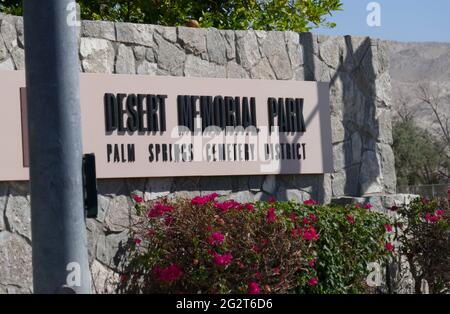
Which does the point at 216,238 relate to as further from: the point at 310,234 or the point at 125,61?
the point at 125,61

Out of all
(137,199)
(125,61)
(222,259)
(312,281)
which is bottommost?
(312,281)

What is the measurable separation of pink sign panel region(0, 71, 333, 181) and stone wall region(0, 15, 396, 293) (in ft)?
0.55

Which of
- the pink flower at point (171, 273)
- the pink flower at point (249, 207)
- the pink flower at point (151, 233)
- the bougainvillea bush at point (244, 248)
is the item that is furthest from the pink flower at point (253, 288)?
the pink flower at point (151, 233)

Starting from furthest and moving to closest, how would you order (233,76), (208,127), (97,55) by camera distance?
1. (233,76)
2. (208,127)
3. (97,55)

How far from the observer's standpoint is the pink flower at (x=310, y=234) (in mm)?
8961

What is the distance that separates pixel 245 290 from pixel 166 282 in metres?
0.75

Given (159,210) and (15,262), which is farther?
(15,262)

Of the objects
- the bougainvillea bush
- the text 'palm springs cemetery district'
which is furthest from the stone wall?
the bougainvillea bush

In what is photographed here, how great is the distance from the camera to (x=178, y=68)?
11094 mm

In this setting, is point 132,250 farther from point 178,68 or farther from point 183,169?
point 178,68

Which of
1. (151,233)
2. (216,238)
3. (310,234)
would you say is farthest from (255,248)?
(151,233)

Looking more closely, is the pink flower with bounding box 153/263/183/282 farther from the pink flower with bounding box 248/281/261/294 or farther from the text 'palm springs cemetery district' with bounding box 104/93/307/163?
the text 'palm springs cemetery district' with bounding box 104/93/307/163

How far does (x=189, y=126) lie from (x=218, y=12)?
5.72 metres

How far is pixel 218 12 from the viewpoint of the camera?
1623 cm
